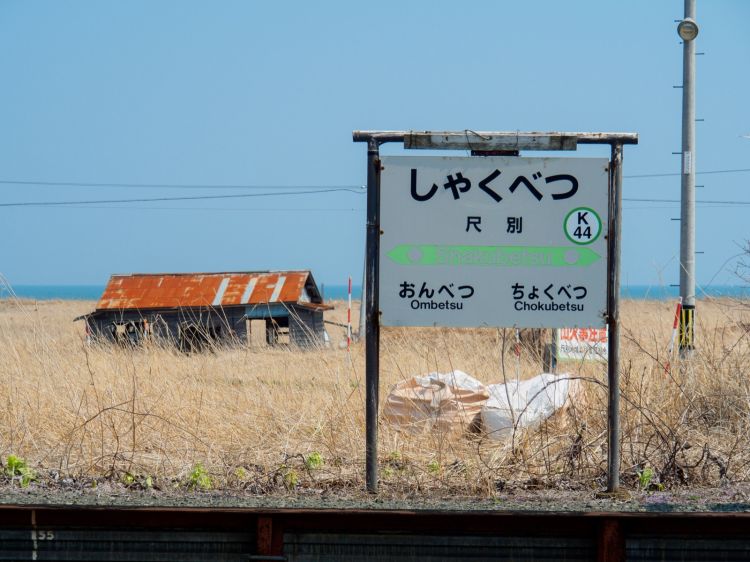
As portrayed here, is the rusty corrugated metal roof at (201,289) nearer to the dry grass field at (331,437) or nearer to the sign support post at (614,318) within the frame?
the dry grass field at (331,437)

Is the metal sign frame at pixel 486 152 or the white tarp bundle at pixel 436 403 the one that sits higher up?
the metal sign frame at pixel 486 152

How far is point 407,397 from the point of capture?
23.2 feet

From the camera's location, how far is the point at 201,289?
22.5 meters

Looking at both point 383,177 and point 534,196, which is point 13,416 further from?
point 534,196

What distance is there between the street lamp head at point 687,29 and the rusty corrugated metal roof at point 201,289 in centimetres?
1347

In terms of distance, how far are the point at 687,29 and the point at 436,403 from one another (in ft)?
22.1

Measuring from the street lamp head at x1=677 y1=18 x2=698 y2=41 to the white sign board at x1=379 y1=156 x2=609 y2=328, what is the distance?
6.23 meters

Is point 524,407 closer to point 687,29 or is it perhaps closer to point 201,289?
point 687,29

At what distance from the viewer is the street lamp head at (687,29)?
10469 mm

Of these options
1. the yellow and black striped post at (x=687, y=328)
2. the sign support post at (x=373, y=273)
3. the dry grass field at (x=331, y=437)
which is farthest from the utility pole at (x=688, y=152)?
the sign support post at (x=373, y=273)

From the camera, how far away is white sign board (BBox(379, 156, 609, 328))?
5.37m

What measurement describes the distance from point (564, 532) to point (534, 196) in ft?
7.45

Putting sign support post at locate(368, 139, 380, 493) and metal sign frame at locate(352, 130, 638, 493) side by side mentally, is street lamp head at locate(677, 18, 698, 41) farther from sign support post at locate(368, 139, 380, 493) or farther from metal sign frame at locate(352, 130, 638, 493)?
sign support post at locate(368, 139, 380, 493)

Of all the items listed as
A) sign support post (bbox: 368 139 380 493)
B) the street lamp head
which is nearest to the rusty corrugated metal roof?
the street lamp head
